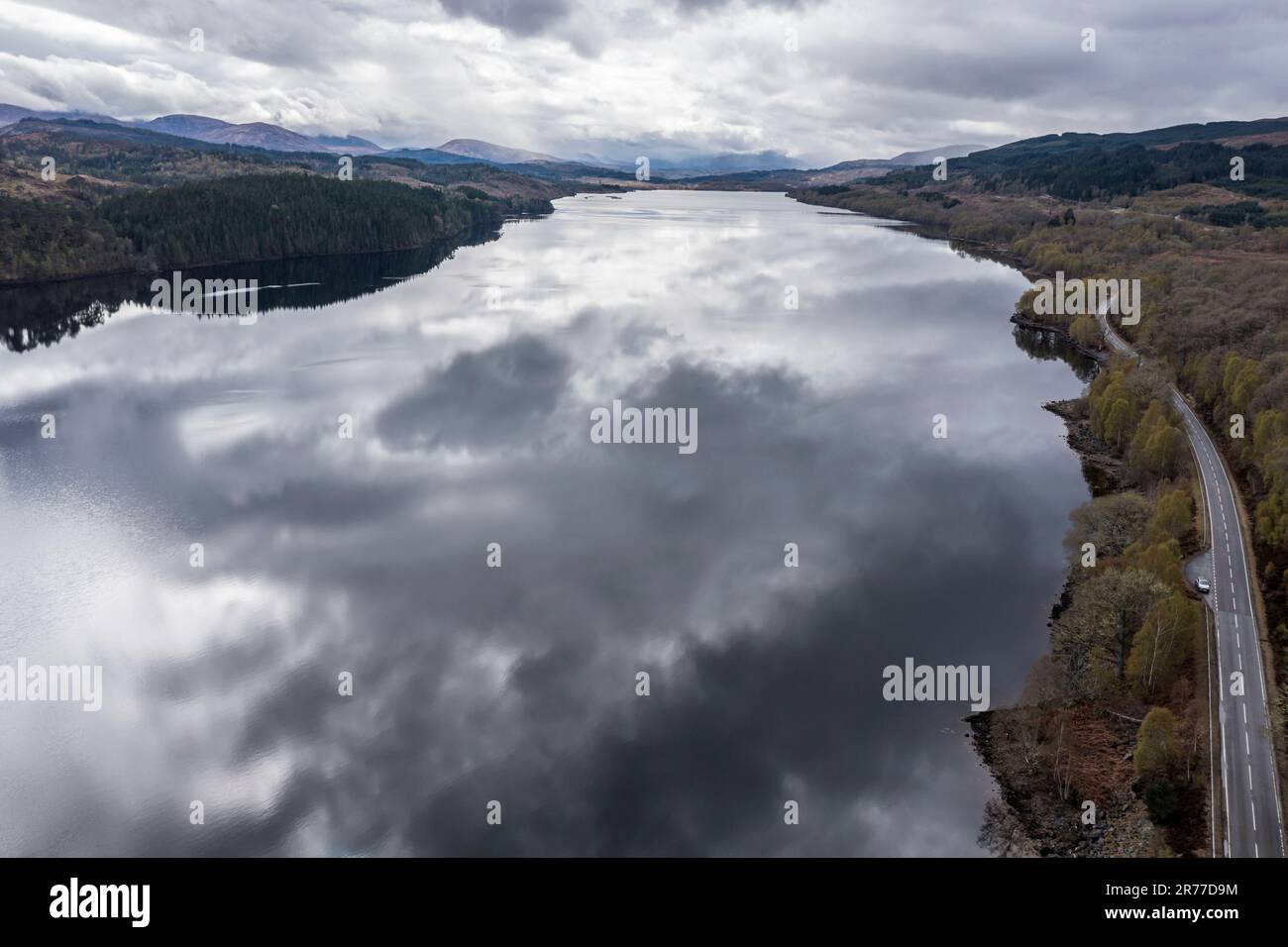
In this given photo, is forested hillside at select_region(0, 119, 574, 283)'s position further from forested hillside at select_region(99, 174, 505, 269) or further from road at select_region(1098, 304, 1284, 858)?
road at select_region(1098, 304, 1284, 858)

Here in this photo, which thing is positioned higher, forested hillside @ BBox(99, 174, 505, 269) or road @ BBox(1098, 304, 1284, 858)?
forested hillside @ BBox(99, 174, 505, 269)

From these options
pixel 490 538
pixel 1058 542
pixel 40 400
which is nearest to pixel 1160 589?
pixel 1058 542

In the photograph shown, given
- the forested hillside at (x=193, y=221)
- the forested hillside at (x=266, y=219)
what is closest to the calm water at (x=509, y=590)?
the forested hillside at (x=193, y=221)

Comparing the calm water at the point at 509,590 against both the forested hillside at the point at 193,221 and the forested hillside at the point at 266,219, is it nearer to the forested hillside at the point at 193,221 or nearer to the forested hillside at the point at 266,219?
the forested hillside at the point at 193,221

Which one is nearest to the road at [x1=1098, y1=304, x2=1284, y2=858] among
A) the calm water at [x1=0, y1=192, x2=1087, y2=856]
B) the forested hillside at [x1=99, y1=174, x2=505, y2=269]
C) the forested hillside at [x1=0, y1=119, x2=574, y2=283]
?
the calm water at [x1=0, y1=192, x2=1087, y2=856]

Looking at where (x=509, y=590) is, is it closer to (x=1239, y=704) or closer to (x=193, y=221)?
(x=1239, y=704)

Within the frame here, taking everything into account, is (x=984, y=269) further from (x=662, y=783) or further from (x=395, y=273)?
(x=662, y=783)
